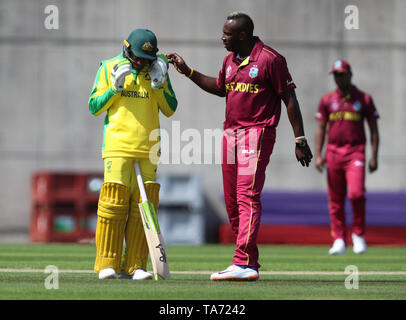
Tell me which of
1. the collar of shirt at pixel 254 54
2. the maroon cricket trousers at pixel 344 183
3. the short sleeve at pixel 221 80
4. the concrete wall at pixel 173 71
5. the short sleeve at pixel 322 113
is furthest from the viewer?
the concrete wall at pixel 173 71

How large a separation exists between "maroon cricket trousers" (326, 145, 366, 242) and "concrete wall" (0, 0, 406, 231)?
4.65 meters

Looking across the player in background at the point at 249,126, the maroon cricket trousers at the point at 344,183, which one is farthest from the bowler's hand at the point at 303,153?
the maroon cricket trousers at the point at 344,183

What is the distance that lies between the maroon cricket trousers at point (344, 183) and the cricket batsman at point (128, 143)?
5.16m

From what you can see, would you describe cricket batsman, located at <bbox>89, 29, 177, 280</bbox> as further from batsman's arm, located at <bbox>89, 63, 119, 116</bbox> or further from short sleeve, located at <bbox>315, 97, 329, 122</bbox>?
short sleeve, located at <bbox>315, 97, 329, 122</bbox>

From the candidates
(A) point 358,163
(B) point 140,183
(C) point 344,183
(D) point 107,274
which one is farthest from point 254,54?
(C) point 344,183

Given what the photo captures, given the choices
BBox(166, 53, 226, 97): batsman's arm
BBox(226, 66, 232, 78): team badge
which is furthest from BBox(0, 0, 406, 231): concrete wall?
BBox(226, 66, 232, 78): team badge

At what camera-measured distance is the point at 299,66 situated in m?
16.4

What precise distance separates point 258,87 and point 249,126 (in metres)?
0.32

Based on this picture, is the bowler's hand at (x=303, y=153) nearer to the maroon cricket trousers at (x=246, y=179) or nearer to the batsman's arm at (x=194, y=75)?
the maroon cricket trousers at (x=246, y=179)

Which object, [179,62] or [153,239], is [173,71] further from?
[153,239]

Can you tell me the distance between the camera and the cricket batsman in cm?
651

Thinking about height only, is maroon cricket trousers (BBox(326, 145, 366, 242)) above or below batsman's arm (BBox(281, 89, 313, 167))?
below

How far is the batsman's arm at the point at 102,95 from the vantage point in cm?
652
